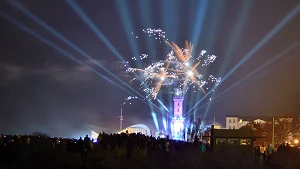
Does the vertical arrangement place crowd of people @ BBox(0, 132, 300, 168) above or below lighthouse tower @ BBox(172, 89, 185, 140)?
below

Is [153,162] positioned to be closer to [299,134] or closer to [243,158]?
[243,158]

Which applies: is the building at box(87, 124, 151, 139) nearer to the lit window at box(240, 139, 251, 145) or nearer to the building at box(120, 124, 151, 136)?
the building at box(120, 124, 151, 136)

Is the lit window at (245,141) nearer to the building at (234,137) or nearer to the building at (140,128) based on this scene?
the building at (234,137)

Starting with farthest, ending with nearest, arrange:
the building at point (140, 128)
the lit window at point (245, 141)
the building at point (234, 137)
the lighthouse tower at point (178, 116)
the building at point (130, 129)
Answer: the lighthouse tower at point (178, 116) → the building at point (140, 128) → the building at point (130, 129) → the lit window at point (245, 141) → the building at point (234, 137)

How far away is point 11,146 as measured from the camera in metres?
17.1

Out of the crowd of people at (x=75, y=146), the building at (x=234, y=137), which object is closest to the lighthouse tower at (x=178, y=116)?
the building at (x=234, y=137)

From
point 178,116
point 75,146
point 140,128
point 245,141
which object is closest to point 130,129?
point 140,128

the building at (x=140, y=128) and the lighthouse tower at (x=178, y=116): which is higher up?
the lighthouse tower at (x=178, y=116)

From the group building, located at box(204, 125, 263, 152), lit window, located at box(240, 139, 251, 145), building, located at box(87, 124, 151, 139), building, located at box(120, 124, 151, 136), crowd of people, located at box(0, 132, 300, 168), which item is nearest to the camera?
crowd of people, located at box(0, 132, 300, 168)

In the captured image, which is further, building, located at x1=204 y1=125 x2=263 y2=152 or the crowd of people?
building, located at x1=204 y1=125 x2=263 y2=152

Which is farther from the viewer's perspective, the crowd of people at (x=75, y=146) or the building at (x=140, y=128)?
the building at (x=140, y=128)

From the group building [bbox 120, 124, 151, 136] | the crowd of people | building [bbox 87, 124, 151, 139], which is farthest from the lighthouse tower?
the crowd of people

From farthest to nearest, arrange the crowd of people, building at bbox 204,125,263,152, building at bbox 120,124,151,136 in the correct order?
1. building at bbox 120,124,151,136
2. building at bbox 204,125,263,152
3. the crowd of people

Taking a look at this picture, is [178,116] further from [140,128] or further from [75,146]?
[75,146]
